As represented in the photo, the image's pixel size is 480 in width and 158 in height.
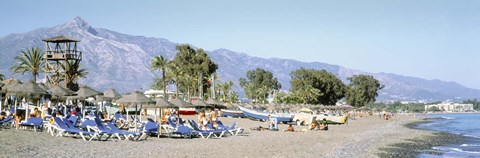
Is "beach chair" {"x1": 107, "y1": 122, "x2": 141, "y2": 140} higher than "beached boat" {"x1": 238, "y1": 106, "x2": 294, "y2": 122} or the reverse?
higher

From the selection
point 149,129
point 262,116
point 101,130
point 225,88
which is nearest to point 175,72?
point 225,88

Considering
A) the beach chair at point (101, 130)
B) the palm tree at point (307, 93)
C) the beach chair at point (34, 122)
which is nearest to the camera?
the beach chair at point (101, 130)

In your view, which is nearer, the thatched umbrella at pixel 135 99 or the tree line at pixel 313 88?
the thatched umbrella at pixel 135 99

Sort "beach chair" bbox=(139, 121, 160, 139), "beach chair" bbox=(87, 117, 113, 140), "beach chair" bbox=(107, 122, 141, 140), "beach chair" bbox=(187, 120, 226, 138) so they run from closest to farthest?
"beach chair" bbox=(87, 117, 113, 140)
"beach chair" bbox=(107, 122, 141, 140)
"beach chair" bbox=(139, 121, 160, 139)
"beach chair" bbox=(187, 120, 226, 138)

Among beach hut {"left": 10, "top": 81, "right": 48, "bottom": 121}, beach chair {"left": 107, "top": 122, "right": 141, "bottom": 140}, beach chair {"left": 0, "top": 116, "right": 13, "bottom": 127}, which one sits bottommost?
beach chair {"left": 107, "top": 122, "right": 141, "bottom": 140}

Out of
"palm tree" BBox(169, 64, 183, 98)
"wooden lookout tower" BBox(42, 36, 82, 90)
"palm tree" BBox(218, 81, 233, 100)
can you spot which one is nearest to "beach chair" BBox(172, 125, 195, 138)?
"wooden lookout tower" BBox(42, 36, 82, 90)

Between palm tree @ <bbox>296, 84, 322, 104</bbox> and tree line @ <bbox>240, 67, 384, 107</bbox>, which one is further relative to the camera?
tree line @ <bbox>240, 67, 384, 107</bbox>

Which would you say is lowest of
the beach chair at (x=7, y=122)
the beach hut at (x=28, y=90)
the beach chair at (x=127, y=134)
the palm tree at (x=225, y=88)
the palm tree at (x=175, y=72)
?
the beach chair at (x=127, y=134)

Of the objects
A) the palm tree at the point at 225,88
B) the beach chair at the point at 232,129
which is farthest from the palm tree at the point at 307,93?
the beach chair at the point at 232,129

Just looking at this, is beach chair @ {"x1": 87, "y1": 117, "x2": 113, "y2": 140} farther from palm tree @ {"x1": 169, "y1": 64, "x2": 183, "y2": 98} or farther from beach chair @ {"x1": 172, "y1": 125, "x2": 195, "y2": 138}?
palm tree @ {"x1": 169, "y1": 64, "x2": 183, "y2": 98}

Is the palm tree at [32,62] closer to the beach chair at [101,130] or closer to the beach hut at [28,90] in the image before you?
the beach hut at [28,90]

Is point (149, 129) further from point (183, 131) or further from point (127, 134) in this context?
point (127, 134)

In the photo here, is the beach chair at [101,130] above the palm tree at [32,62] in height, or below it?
below

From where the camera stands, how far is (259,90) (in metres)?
119
